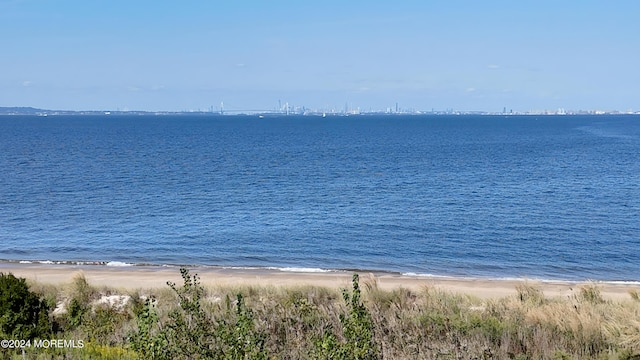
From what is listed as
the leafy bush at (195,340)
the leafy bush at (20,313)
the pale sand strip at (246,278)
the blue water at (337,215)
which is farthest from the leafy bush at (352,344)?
the blue water at (337,215)

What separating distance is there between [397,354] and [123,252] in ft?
77.2

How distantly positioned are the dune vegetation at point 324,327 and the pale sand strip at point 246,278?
6.96m

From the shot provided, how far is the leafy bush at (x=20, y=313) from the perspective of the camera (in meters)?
11.5

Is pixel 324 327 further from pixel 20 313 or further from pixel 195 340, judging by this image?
A: pixel 20 313

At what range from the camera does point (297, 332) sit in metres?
11.9

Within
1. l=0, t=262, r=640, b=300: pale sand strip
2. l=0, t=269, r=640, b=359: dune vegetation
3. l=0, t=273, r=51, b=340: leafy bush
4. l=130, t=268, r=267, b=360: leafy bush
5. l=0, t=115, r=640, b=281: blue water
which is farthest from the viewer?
l=0, t=115, r=640, b=281: blue water

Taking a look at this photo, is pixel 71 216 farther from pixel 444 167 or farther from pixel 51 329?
pixel 444 167

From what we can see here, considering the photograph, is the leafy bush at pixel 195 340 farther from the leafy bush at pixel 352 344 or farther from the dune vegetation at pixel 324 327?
the leafy bush at pixel 352 344

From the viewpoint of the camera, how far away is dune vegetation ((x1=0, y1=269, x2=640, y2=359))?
892cm

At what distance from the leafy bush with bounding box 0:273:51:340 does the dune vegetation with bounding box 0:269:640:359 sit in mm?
23

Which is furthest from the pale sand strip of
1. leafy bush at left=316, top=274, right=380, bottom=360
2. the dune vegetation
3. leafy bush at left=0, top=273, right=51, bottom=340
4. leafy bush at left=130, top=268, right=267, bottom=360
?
leafy bush at left=316, top=274, right=380, bottom=360

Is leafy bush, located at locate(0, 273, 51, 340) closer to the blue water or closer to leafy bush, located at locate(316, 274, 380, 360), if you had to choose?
leafy bush, located at locate(316, 274, 380, 360)

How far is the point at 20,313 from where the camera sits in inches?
484

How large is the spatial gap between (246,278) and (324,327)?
13.6 meters
